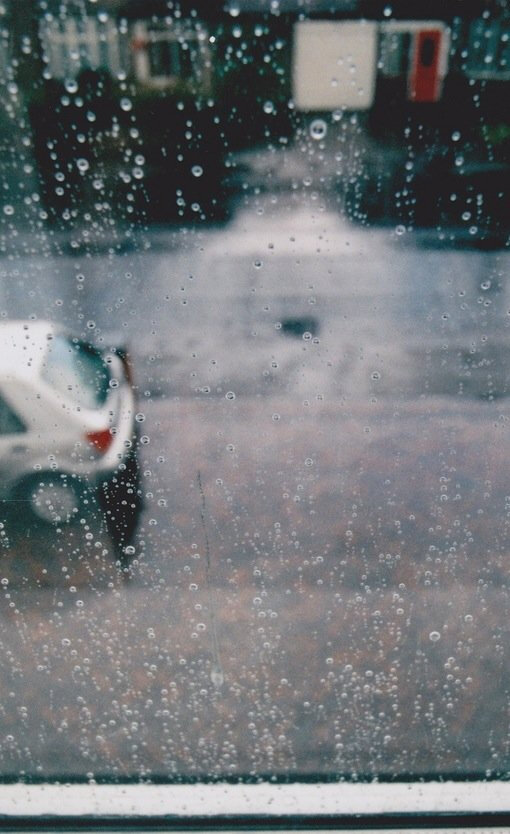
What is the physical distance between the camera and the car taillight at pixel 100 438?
56.0 inches

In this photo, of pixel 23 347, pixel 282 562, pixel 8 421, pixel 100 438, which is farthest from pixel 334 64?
pixel 282 562

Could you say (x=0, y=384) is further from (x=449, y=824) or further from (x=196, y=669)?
(x=449, y=824)

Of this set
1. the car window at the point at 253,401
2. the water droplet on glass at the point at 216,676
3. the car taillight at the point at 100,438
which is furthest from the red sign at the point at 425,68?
the water droplet on glass at the point at 216,676

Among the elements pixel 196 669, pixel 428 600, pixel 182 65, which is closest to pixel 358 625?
pixel 428 600

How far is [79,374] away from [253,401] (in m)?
1.14

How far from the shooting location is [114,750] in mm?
1436

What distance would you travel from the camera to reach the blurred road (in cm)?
130

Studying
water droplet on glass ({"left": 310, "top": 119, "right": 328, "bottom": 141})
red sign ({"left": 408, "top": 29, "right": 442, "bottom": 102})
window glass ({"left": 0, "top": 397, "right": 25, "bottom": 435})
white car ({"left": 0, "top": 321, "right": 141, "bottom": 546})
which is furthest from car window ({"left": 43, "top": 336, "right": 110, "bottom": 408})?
red sign ({"left": 408, "top": 29, "right": 442, "bottom": 102})

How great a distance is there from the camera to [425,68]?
3.03 feet

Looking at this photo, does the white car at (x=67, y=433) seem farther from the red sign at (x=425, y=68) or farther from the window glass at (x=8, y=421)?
the red sign at (x=425, y=68)

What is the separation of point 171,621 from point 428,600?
703 mm

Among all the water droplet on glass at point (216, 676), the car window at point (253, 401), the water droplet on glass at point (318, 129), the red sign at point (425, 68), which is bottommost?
the water droplet on glass at point (216, 676)

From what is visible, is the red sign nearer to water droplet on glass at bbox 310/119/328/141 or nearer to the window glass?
water droplet on glass at bbox 310/119/328/141

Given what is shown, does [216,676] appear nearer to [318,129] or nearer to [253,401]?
[253,401]
